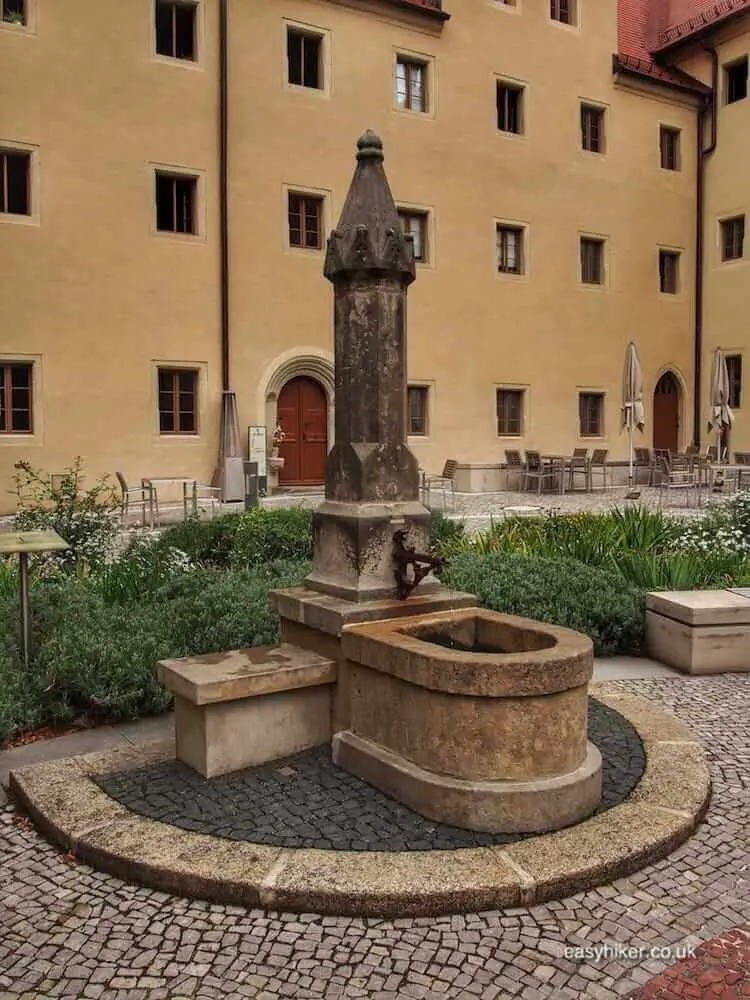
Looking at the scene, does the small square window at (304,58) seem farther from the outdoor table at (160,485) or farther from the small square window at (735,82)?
the small square window at (735,82)

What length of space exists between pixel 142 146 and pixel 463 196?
7.34 metres

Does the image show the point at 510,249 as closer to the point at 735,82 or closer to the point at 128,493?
the point at 735,82

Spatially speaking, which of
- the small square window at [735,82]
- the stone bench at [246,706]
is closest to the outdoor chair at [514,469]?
the small square window at [735,82]

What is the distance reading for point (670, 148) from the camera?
77.9 feet

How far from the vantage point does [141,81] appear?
15984 millimetres

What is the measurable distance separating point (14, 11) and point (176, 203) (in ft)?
12.9

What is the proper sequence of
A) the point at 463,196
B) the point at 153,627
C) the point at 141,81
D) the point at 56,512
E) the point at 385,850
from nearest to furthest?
the point at 385,850, the point at 153,627, the point at 56,512, the point at 141,81, the point at 463,196

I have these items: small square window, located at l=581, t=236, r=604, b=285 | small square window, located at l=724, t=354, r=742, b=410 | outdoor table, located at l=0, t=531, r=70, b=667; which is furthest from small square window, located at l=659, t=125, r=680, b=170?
outdoor table, located at l=0, t=531, r=70, b=667

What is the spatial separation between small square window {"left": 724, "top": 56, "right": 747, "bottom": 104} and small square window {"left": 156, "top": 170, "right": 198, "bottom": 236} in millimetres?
14916

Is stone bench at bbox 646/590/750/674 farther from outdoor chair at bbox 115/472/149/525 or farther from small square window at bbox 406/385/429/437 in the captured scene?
small square window at bbox 406/385/429/437

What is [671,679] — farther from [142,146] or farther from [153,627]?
[142,146]

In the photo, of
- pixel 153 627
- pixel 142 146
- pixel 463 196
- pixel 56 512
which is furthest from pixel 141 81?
pixel 153 627

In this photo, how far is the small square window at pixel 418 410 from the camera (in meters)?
19.5

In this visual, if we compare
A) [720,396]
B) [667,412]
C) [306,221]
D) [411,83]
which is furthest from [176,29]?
[667,412]
